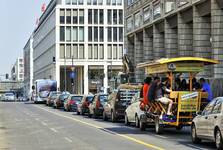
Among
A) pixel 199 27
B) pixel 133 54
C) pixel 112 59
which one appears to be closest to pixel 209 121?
pixel 199 27

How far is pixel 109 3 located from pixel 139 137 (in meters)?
98.0

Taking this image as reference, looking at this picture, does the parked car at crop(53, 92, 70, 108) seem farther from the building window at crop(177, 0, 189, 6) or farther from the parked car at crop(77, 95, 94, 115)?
the building window at crop(177, 0, 189, 6)

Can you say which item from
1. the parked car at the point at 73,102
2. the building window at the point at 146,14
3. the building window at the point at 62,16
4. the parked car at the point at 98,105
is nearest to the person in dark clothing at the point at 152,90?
the parked car at the point at 98,105

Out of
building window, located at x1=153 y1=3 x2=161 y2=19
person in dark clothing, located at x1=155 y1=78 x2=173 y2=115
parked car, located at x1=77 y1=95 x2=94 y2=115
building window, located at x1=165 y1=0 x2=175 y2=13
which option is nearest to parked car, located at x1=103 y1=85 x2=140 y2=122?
person in dark clothing, located at x1=155 y1=78 x2=173 y2=115

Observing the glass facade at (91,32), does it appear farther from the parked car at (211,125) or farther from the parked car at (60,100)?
the parked car at (211,125)

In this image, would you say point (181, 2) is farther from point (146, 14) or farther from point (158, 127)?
point (158, 127)

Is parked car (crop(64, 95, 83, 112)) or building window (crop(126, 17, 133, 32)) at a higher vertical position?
building window (crop(126, 17, 133, 32))

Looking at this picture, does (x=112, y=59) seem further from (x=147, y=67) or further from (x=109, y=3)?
(x=147, y=67)

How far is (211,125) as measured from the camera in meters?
17.2

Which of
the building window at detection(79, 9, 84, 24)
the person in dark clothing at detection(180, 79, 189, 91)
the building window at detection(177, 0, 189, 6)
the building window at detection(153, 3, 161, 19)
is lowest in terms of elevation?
the person in dark clothing at detection(180, 79, 189, 91)

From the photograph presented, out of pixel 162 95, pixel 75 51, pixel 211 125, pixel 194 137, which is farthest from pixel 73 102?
pixel 75 51

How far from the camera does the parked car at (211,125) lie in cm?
1659

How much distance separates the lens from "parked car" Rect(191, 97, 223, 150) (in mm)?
16589

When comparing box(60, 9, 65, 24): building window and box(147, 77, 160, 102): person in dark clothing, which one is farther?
box(60, 9, 65, 24): building window
